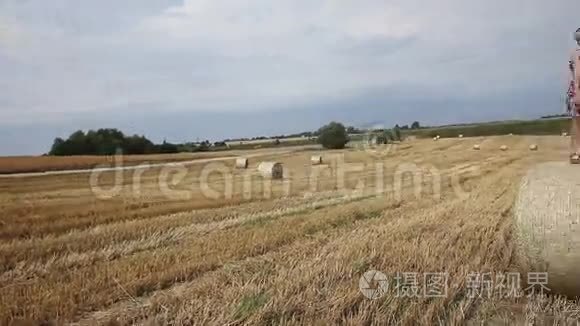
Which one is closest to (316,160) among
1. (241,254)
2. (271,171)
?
(271,171)

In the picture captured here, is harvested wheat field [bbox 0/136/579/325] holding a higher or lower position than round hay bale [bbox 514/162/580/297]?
lower

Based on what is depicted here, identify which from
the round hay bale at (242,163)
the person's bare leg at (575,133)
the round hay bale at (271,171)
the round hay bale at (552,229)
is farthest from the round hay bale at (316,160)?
the round hay bale at (552,229)

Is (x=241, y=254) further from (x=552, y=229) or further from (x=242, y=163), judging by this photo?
(x=242, y=163)

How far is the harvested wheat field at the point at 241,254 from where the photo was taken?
4.37 metres

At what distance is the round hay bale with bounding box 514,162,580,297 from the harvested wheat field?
0.92 ft

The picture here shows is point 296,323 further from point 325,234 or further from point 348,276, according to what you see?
point 325,234

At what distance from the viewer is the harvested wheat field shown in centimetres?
437

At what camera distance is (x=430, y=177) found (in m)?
16.4

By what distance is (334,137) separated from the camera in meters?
37.8

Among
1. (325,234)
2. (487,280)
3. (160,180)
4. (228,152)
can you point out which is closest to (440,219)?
(325,234)
